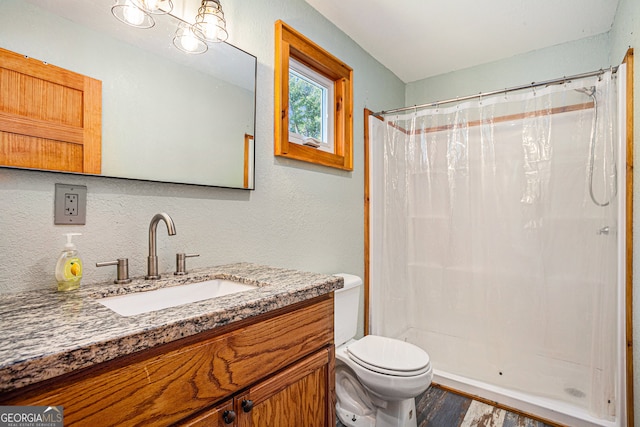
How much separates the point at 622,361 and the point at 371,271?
1.41 m

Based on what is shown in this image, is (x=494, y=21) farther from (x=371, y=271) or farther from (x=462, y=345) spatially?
(x=462, y=345)

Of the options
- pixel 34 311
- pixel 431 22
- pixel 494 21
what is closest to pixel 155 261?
pixel 34 311

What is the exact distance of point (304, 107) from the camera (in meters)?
1.97

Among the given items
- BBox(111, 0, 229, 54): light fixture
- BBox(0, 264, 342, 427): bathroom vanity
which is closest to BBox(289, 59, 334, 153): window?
BBox(111, 0, 229, 54): light fixture

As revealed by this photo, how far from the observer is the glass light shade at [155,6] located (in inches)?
44.3

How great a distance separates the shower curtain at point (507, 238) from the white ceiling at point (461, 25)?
46 centimetres

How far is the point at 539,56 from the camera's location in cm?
238

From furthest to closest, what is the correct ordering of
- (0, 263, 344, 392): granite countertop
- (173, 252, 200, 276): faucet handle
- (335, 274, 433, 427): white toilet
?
(335, 274, 433, 427): white toilet < (173, 252, 200, 276): faucet handle < (0, 263, 344, 392): granite countertop

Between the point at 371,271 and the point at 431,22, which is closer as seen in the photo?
the point at 431,22

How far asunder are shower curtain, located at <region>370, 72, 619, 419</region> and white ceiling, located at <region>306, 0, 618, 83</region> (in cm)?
46

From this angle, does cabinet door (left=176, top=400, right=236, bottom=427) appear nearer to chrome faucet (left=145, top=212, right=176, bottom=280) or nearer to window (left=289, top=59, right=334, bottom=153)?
chrome faucet (left=145, top=212, right=176, bottom=280)

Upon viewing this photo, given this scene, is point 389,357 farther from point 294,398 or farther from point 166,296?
point 166,296

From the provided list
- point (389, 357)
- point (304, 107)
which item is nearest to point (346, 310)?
point (389, 357)

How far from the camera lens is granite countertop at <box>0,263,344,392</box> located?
518 mm
